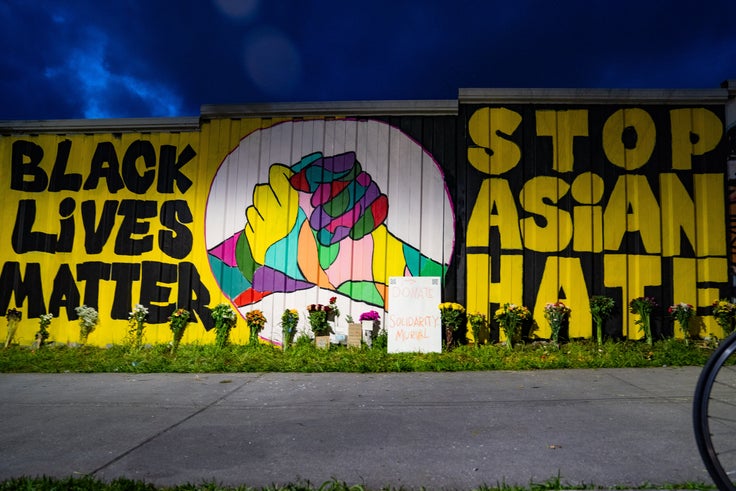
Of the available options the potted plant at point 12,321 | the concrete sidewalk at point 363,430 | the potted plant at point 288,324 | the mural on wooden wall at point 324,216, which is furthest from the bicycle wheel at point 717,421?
the potted plant at point 12,321

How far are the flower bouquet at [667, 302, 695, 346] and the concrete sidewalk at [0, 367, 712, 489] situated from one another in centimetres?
209

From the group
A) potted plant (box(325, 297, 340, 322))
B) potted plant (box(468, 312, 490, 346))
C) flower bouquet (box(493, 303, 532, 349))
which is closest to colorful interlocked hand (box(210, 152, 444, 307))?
potted plant (box(325, 297, 340, 322))

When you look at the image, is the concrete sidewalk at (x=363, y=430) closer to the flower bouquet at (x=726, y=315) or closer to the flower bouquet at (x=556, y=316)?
the flower bouquet at (x=556, y=316)

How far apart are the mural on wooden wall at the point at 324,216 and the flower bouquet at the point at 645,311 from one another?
287 centimetres

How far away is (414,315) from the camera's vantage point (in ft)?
22.8

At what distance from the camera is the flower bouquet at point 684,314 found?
273 inches

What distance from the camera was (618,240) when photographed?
7.46 metres

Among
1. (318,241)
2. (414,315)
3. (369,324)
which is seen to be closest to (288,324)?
(369,324)

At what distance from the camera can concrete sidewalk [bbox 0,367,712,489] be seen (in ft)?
8.79

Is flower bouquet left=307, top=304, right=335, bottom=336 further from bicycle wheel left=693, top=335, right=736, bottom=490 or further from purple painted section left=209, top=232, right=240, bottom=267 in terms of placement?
bicycle wheel left=693, top=335, right=736, bottom=490

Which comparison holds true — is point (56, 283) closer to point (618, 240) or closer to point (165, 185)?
point (165, 185)

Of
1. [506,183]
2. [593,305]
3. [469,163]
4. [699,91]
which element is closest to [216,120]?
[469,163]

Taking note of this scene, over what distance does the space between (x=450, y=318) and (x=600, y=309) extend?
7.43 ft

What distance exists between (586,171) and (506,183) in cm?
127
